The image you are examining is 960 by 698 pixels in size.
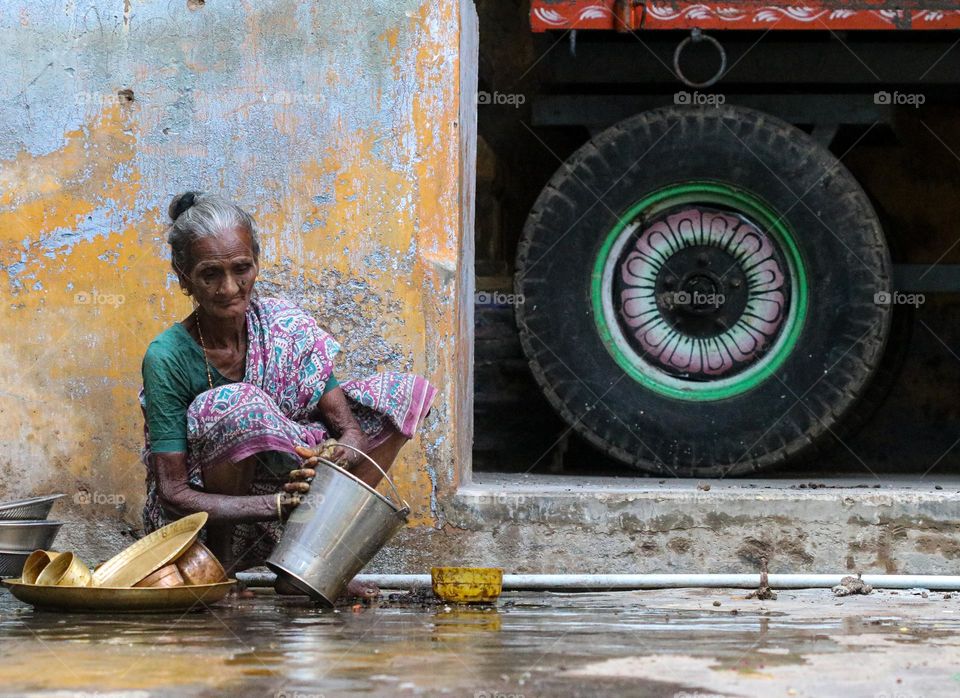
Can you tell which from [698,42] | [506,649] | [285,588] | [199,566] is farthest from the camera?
[698,42]

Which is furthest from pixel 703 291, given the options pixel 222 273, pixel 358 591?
pixel 222 273

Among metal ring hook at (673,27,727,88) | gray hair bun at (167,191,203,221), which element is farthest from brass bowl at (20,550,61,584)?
metal ring hook at (673,27,727,88)

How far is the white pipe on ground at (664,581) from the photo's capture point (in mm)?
3615

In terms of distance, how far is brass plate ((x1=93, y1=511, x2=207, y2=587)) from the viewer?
3.24m

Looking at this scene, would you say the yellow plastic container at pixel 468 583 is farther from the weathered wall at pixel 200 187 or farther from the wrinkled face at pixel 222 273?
the wrinkled face at pixel 222 273

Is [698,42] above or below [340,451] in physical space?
above

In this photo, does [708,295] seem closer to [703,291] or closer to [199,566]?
[703,291]

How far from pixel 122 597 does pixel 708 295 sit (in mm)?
2330

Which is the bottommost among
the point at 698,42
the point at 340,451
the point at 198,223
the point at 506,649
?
the point at 506,649

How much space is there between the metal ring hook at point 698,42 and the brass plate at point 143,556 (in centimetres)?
242

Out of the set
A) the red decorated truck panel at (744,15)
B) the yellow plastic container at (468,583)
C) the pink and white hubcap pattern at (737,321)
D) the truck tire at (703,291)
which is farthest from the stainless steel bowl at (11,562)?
the red decorated truck panel at (744,15)

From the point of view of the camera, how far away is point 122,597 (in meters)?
3.04

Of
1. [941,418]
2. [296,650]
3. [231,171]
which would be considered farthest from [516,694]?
[941,418]

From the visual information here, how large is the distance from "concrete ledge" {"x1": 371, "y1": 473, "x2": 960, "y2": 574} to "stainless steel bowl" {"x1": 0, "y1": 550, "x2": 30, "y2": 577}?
99 cm
